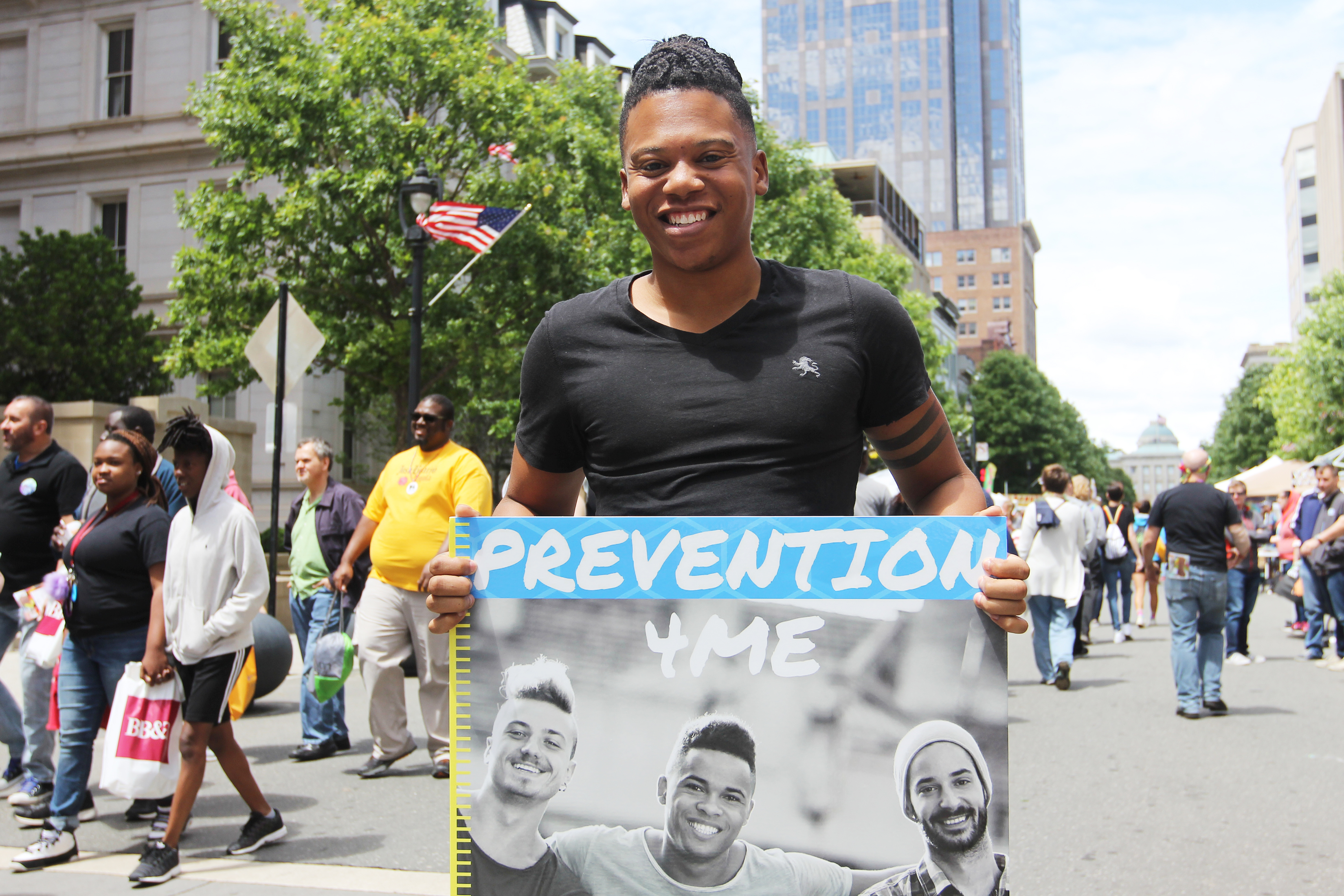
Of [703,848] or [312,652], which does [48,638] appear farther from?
[703,848]

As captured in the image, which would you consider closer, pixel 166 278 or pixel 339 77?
pixel 339 77

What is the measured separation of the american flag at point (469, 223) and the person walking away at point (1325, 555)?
9805 mm

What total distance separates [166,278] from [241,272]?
1032 centimetres

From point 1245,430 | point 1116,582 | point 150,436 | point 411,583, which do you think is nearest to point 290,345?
point 411,583

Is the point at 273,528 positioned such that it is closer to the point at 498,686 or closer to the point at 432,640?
the point at 432,640

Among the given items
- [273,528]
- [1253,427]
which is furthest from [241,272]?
[1253,427]

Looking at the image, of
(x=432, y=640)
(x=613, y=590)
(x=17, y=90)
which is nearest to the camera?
(x=613, y=590)

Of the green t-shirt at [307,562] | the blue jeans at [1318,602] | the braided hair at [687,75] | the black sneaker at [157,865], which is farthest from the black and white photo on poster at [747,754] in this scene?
the blue jeans at [1318,602]

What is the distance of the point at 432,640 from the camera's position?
6703 mm

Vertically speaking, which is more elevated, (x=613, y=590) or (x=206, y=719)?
(x=613, y=590)

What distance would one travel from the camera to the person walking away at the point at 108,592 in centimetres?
524

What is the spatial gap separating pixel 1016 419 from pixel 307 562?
68463 millimetres

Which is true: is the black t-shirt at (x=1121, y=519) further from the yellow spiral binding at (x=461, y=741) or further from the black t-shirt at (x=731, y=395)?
the yellow spiral binding at (x=461, y=741)

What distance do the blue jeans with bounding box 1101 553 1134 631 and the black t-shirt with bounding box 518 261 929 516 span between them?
1455 centimetres
